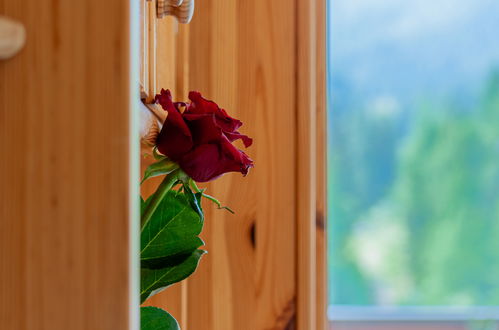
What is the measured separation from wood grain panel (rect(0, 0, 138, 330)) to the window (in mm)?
1504

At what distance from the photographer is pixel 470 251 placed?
1.64 meters

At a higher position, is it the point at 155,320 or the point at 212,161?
the point at 212,161

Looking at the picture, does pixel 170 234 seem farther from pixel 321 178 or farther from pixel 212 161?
pixel 321 178

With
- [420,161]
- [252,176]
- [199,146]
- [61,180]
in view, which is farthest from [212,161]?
[420,161]

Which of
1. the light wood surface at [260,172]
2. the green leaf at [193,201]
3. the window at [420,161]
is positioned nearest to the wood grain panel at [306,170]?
the light wood surface at [260,172]

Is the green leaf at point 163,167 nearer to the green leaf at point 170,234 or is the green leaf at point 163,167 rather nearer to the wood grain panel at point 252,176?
the green leaf at point 170,234

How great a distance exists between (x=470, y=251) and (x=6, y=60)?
5.47 ft

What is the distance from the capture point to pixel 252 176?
0.78 meters

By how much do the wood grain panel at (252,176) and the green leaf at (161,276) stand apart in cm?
34

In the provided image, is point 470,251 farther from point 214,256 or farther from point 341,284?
point 214,256

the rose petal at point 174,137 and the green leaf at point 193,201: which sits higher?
the rose petal at point 174,137

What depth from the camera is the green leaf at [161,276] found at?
0.42 m

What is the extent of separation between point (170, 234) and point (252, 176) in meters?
0.36

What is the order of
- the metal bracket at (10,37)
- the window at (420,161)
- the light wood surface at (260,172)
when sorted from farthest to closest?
the window at (420,161)
the light wood surface at (260,172)
the metal bracket at (10,37)
